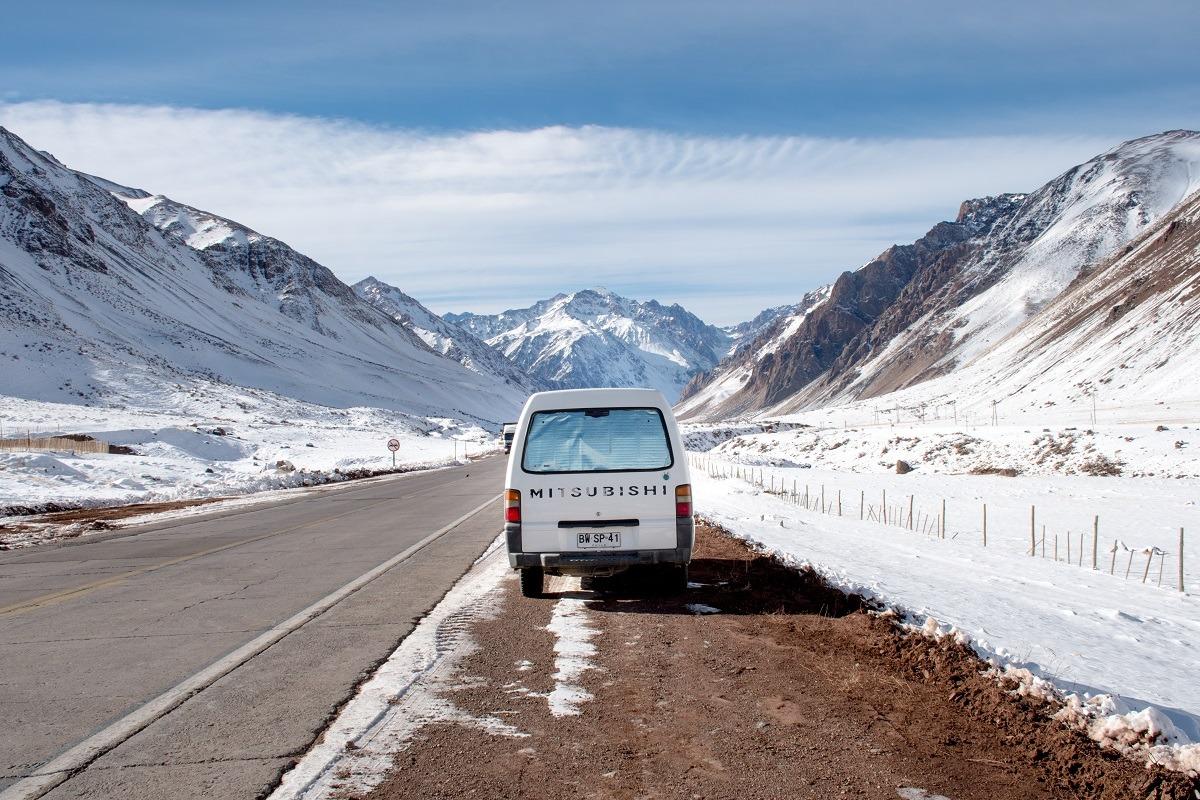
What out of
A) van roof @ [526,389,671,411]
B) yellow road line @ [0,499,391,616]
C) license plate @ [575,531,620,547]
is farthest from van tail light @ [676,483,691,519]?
yellow road line @ [0,499,391,616]

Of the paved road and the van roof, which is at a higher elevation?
the van roof

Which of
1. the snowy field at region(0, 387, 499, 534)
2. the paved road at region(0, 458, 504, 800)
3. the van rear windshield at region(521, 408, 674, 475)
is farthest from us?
the snowy field at region(0, 387, 499, 534)

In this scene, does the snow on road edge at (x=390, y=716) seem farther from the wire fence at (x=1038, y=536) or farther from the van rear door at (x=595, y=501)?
the wire fence at (x=1038, y=536)

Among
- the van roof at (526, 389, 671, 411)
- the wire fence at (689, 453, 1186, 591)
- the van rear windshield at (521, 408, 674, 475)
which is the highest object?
the van roof at (526, 389, 671, 411)

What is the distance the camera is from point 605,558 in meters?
8.30

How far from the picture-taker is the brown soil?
4156 millimetres

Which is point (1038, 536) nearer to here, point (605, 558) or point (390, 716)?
point (605, 558)

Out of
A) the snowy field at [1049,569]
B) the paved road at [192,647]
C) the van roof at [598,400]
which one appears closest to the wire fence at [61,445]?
the paved road at [192,647]

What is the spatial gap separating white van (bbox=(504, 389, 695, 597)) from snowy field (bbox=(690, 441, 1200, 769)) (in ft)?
7.30

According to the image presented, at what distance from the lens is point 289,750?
15.2ft

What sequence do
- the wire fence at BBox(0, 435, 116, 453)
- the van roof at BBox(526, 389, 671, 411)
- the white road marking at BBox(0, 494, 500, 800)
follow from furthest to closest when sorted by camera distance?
the wire fence at BBox(0, 435, 116, 453)
the van roof at BBox(526, 389, 671, 411)
the white road marking at BBox(0, 494, 500, 800)

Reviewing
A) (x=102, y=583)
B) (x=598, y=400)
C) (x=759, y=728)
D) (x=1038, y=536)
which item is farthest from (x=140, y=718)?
(x=1038, y=536)

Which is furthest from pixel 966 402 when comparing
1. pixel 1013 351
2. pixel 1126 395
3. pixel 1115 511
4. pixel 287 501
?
pixel 287 501

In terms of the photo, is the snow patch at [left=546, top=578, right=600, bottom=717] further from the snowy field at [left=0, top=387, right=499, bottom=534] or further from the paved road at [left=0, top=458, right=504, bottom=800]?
the snowy field at [left=0, top=387, right=499, bottom=534]
